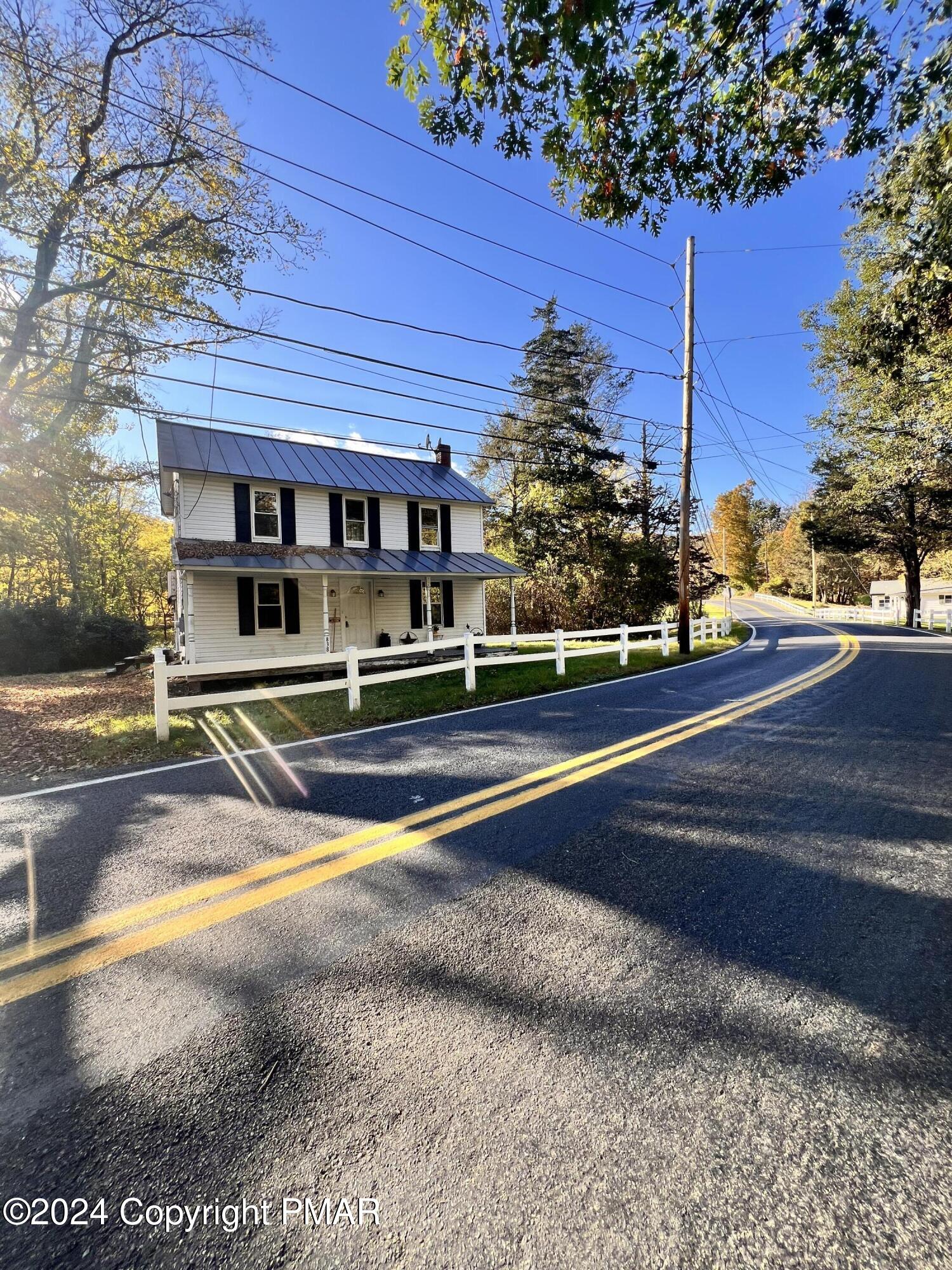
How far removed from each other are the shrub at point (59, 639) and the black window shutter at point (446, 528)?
13.4m

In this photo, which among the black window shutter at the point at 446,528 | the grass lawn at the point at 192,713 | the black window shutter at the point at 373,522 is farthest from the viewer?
the black window shutter at the point at 446,528

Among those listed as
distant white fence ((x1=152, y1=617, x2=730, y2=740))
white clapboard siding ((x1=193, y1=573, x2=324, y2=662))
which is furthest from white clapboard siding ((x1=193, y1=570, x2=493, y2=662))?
distant white fence ((x1=152, y1=617, x2=730, y2=740))

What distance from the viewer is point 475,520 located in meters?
19.3

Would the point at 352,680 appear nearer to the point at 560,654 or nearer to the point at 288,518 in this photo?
the point at 560,654

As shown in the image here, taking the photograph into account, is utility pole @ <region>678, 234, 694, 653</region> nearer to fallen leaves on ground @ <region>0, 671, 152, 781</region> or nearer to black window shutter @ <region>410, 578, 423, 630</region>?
black window shutter @ <region>410, 578, 423, 630</region>

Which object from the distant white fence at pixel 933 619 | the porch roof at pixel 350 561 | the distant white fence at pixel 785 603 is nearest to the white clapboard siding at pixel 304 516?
the porch roof at pixel 350 561

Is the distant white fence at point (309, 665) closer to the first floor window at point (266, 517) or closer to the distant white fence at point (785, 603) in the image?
the first floor window at point (266, 517)

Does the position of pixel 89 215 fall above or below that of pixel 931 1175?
above

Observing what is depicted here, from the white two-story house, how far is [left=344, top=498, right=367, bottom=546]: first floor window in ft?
0.09

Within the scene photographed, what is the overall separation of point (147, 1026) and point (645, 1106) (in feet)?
5.46

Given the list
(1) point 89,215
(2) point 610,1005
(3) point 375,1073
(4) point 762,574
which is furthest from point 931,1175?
(4) point 762,574

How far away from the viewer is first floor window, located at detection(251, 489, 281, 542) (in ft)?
49.5

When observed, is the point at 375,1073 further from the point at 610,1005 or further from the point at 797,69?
the point at 797,69

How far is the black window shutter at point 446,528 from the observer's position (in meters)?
18.5
